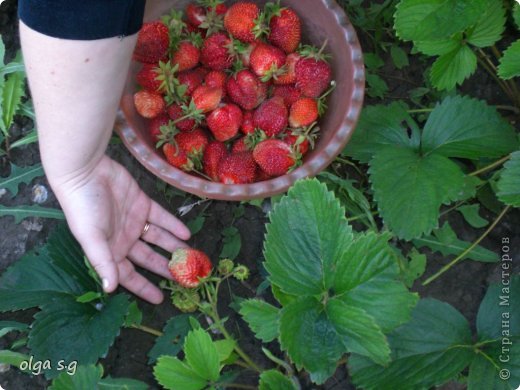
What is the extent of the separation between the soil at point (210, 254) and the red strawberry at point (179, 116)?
0.61 feet

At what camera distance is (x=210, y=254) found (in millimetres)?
1217

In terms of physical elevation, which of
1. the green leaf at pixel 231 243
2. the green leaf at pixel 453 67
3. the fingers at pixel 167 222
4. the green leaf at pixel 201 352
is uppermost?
the green leaf at pixel 453 67

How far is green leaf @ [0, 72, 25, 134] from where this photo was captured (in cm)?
114

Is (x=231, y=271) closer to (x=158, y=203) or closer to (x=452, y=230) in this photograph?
(x=158, y=203)

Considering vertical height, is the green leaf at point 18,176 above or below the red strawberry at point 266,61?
below

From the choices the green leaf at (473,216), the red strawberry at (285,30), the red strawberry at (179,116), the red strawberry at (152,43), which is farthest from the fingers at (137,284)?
the green leaf at (473,216)

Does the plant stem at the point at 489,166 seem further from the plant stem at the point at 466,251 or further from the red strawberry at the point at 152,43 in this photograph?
the red strawberry at the point at 152,43

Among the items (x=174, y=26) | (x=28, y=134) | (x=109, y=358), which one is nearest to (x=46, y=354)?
(x=109, y=358)

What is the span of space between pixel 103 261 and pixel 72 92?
0.29m

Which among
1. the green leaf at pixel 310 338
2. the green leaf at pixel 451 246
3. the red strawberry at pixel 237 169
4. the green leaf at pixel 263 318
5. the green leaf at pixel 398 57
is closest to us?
the green leaf at pixel 310 338

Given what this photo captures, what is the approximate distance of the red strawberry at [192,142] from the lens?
1.10m

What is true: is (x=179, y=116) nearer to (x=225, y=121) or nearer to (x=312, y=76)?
(x=225, y=121)

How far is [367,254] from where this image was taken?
29.3 inches

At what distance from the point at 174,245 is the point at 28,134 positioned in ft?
1.28
